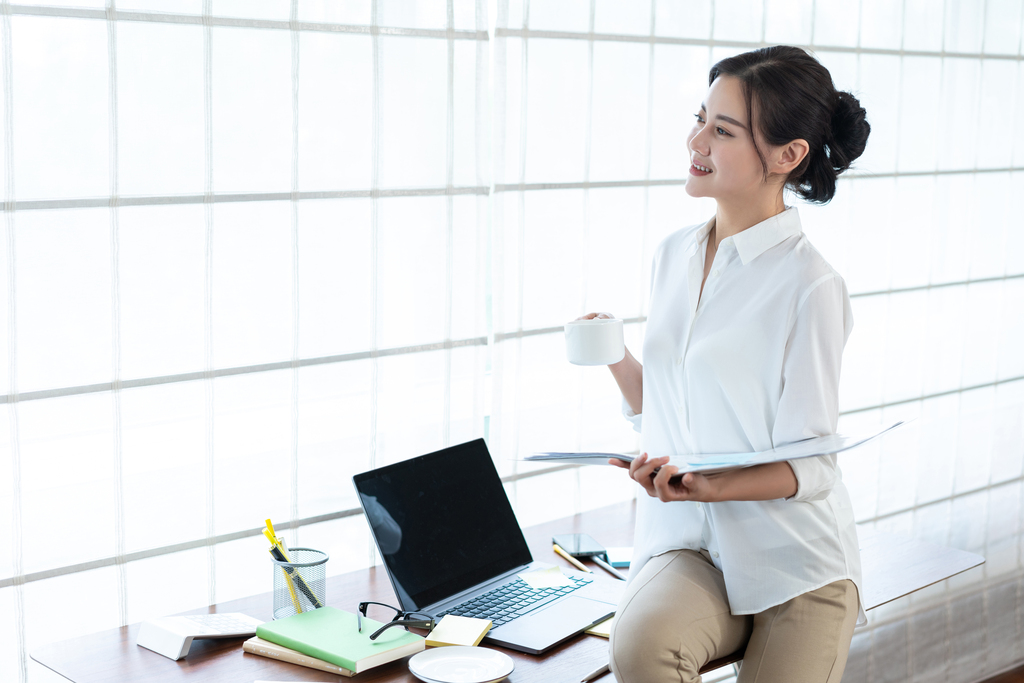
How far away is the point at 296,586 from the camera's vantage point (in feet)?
5.56

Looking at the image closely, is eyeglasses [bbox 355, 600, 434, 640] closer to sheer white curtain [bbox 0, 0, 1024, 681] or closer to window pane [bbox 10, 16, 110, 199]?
sheer white curtain [bbox 0, 0, 1024, 681]

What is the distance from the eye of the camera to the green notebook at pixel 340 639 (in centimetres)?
153

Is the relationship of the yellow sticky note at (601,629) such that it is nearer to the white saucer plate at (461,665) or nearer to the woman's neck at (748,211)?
the white saucer plate at (461,665)

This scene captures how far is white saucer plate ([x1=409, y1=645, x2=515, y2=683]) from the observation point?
1493mm

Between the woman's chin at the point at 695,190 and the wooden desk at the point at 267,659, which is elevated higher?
the woman's chin at the point at 695,190

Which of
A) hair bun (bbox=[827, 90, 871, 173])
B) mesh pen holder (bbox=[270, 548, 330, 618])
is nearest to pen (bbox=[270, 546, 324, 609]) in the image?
mesh pen holder (bbox=[270, 548, 330, 618])

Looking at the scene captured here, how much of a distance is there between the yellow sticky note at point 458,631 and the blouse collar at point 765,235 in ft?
2.46

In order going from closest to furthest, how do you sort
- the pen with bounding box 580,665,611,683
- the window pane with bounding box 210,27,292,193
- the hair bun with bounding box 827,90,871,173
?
the pen with bounding box 580,665,611,683
the hair bun with bounding box 827,90,871,173
the window pane with bounding box 210,27,292,193

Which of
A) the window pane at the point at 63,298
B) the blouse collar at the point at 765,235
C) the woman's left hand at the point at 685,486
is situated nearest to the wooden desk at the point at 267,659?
the woman's left hand at the point at 685,486

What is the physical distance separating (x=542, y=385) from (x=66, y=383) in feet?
3.55

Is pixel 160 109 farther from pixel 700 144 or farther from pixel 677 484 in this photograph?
pixel 677 484

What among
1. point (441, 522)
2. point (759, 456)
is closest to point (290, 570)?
point (441, 522)

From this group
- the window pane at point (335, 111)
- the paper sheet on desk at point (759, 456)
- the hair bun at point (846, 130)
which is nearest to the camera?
the paper sheet on desk at point (759, 456)

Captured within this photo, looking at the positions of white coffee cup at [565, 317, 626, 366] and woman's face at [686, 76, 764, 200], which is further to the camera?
white coffee cup at [565, 317, 626, 366]
